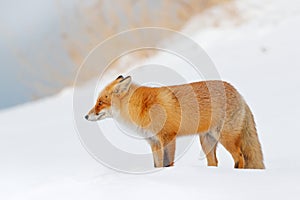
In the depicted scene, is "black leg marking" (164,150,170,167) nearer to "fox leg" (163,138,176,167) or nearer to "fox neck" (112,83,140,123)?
"fox leg" (163,138,176,167)

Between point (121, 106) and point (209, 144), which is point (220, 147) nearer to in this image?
point (209, 144)

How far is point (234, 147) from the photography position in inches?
118

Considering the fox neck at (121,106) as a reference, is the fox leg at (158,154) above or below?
below

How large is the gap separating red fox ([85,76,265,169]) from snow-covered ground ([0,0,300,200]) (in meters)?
0.23

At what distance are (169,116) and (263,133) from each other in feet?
6.08

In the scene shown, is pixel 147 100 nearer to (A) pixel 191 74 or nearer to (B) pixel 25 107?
(A) pixel 191 74

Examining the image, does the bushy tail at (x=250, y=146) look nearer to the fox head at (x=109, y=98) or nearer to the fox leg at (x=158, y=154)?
the fox leg at (x=158, y=154)

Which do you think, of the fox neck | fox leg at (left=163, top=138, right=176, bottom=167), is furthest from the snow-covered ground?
the fox neck

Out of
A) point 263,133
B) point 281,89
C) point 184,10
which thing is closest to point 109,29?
point 184,10

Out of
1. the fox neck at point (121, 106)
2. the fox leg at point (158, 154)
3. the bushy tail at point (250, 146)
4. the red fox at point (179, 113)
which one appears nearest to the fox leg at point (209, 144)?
the red fox at point (179, 113)

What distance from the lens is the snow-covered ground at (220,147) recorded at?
234 cm

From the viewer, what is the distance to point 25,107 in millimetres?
8609

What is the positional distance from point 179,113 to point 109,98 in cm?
36

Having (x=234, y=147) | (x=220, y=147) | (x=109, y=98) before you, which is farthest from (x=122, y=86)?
(x=220, y=147)
